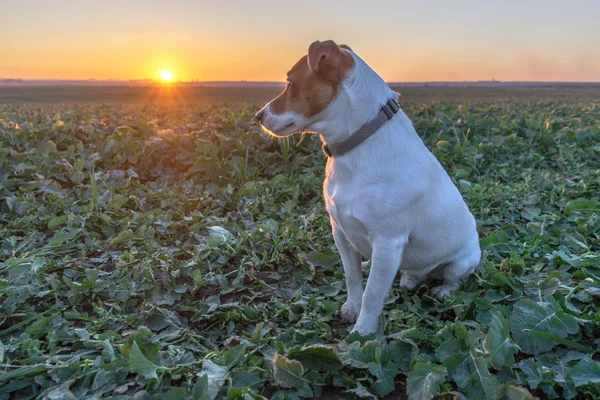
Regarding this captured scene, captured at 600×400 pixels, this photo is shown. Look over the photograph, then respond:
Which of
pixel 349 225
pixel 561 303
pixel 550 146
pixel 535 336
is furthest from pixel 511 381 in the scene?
pixel 550 146

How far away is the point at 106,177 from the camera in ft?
17.8

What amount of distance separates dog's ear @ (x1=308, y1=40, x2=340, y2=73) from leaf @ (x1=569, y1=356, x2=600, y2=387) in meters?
1.92

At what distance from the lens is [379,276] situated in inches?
105

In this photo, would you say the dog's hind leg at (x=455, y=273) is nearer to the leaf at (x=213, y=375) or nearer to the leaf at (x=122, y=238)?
the leaf at (x=213, y=375)

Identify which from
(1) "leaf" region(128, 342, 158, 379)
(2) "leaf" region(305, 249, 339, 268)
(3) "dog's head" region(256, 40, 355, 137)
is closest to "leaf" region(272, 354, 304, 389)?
(1) "leaf" region(128, 342, 158, 379)

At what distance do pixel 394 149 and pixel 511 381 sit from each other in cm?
130

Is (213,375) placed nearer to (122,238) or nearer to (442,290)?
(442,290)

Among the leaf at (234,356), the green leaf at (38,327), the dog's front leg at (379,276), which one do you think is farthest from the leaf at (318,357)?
the green leaf at (38,327)

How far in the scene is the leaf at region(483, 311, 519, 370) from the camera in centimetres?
219

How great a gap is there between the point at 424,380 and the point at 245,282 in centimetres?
167

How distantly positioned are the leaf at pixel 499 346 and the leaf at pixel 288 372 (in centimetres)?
88

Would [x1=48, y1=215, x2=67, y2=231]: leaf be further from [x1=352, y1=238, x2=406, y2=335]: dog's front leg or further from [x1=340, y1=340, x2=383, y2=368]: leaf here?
[x1=340, y1=340, x2=383, y2=368]: leaf

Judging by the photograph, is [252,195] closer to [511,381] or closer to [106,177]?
[106,177]

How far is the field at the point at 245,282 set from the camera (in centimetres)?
224
